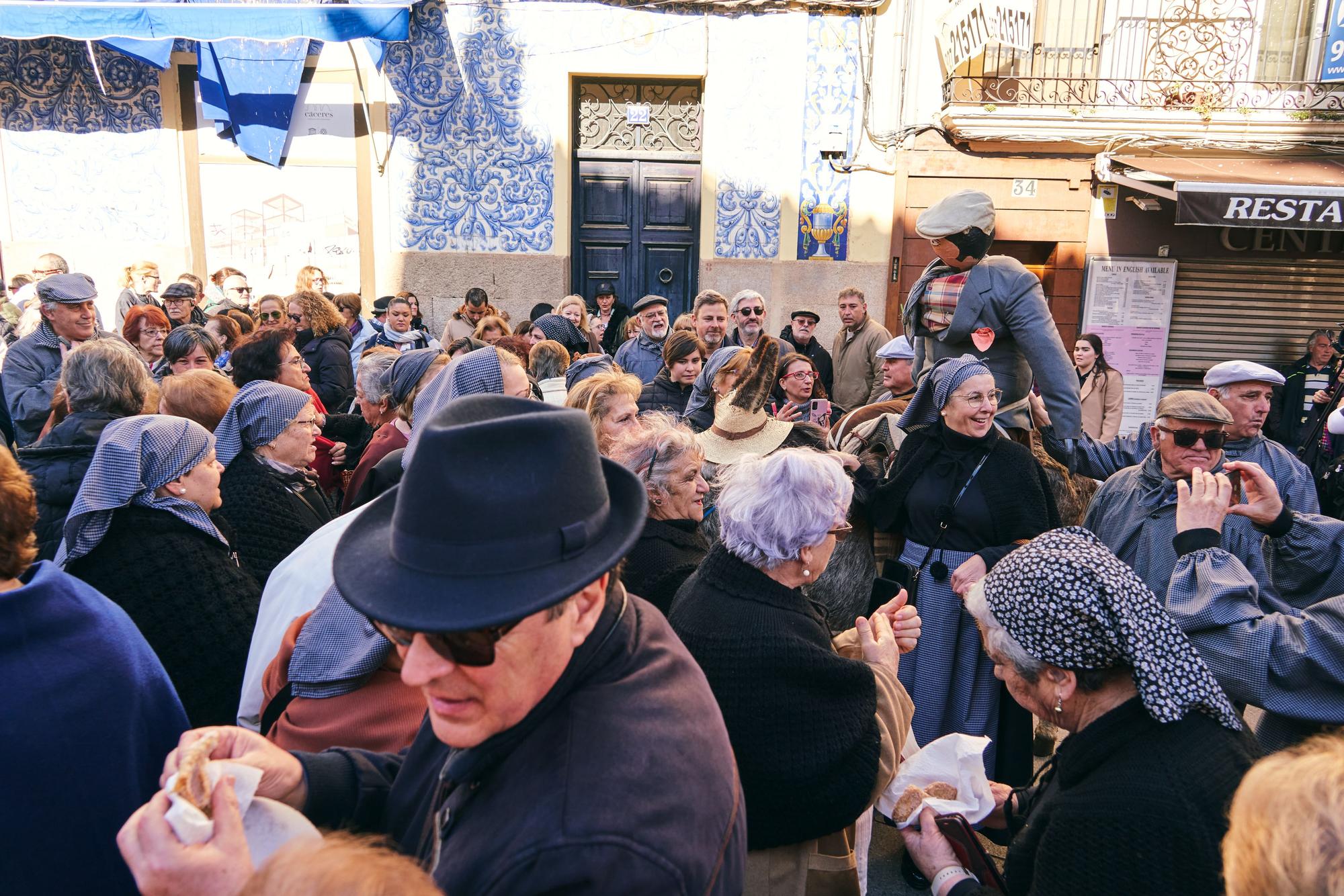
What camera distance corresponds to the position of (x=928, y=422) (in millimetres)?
4070

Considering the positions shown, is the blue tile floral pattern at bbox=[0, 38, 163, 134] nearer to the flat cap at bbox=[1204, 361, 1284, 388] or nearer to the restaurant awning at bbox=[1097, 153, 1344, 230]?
the restaurant awning at bbox=[1097, 153, 1344, 230]

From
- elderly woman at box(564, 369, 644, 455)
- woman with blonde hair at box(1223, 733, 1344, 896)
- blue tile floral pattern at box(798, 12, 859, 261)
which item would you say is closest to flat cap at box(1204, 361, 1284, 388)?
elderly woman at box(564, 369, 644, 455)

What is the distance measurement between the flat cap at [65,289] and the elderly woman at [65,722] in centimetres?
429

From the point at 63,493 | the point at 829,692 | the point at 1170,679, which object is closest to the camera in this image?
the point at 1170,679

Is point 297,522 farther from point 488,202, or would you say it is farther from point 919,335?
point 488,202

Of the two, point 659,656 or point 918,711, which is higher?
point 659,656

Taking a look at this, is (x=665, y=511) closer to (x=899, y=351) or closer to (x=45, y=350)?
(x=899, y=351)

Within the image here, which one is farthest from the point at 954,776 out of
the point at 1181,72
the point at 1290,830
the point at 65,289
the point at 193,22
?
the point at 1181,72

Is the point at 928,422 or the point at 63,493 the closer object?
the point at 63,493

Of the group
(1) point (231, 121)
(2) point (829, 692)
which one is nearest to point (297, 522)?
(2) point (829, 692)

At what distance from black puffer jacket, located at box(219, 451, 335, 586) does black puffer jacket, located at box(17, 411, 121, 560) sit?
1.52 ft

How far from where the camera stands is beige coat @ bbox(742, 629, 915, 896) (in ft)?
7.48

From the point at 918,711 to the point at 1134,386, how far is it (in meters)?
8.86

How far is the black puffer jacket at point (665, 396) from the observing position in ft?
19.2
